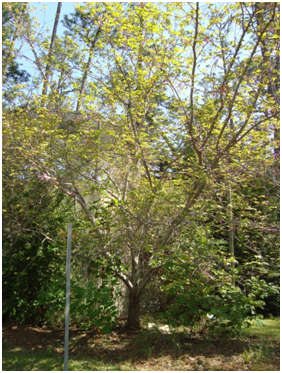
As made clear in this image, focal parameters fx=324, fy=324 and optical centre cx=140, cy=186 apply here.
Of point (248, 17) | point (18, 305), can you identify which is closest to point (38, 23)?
point (248, 17)

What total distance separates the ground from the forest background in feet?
1.01

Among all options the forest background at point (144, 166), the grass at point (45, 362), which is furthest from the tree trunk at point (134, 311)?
the grass at point (45, 362)

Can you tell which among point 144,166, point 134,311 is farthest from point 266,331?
point 144,166

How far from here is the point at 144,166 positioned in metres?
5.73

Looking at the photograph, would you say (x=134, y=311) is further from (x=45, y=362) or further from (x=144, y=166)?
(x=144, y=166)

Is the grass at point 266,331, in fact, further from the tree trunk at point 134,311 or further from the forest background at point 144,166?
the tree trunk at point 134,311

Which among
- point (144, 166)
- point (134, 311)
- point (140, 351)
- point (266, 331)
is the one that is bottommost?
point (266, 331)

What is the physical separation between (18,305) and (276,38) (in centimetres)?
602

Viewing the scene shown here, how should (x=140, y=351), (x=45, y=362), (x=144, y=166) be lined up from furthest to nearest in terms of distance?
(x=144, y=166), (x=140, y=351), (x=45, y=362)

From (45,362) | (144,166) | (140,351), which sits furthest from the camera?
(144,166)

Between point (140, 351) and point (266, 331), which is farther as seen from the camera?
point (266, 331)

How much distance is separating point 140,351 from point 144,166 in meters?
2.96

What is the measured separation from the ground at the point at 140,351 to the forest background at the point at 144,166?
0.31 metres

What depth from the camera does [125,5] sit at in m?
5.48
